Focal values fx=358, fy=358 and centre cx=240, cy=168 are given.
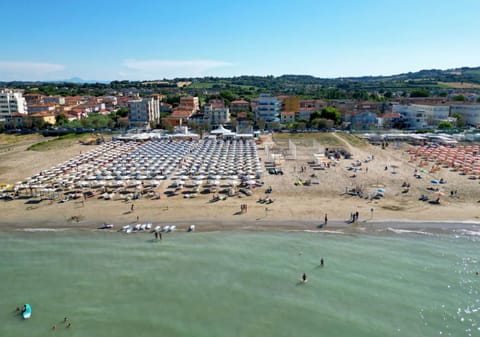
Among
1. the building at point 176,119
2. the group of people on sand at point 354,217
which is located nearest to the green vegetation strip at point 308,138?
the building at point 176,119

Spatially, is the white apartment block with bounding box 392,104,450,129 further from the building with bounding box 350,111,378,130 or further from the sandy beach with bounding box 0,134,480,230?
the sandy beach with bounding box 0,134,480,230

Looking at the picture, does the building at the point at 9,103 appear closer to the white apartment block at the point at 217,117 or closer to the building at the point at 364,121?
the white apartment block at the point at 217,117

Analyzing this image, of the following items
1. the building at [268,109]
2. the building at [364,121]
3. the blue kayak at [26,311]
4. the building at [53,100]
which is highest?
the building at [53,100]

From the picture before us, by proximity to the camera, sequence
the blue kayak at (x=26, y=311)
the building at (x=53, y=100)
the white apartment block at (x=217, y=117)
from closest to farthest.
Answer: the blue kayak at (x=26, y=311), the white apartment block at (x=217, y=117), the building at (x=53, y=100)

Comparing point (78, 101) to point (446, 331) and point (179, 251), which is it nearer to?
point (179, 251)

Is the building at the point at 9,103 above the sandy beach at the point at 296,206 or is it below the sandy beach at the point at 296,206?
above

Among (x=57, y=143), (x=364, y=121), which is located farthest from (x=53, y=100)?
(x=364, y=121)

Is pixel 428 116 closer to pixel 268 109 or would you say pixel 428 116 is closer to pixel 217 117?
pixel 268 109
